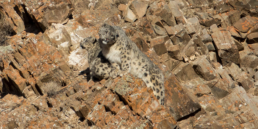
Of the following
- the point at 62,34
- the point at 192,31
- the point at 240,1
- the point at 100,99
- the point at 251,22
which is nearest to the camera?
the point at 100,99

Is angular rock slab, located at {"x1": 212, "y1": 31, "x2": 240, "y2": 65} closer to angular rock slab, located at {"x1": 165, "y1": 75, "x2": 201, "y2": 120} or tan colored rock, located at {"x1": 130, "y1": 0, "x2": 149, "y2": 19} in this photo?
tan colored rock, located at {"x1": 130, "y1": 0, "x2": 149, "y2": 19}

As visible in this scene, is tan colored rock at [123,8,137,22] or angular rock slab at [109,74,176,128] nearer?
angular rock slab at [109,74,176,128]

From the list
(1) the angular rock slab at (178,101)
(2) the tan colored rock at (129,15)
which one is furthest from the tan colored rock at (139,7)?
(1) the angular rock slab at (178,101)

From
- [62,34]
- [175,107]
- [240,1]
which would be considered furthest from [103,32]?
[240,1]

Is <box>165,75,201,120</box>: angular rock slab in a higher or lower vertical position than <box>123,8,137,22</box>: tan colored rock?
lower

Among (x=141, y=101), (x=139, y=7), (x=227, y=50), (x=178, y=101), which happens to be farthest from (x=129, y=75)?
(x=227, y=50)

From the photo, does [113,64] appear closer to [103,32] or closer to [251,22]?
[103,32]

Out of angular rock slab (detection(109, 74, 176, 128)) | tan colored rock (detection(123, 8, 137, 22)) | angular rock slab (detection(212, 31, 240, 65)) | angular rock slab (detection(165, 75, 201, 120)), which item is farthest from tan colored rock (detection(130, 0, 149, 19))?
angular rock slab (detection(109, 74, 176, 128))

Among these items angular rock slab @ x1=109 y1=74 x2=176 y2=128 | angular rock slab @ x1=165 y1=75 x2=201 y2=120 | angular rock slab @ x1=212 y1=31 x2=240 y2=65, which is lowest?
angular rock slab @ x1=212 y1=31 x2=240 y2=65
